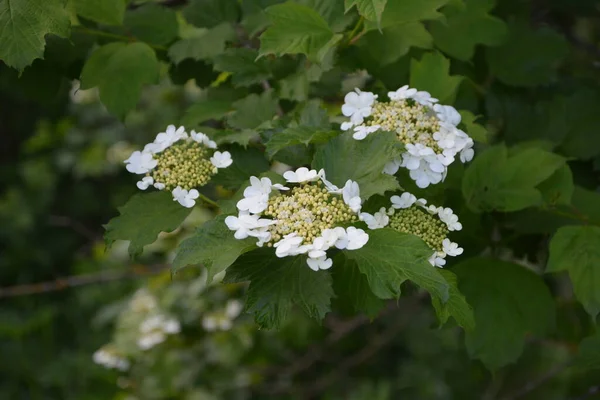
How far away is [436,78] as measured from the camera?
135cm

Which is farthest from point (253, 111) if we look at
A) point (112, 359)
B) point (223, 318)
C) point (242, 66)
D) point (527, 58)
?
point (112, 359)

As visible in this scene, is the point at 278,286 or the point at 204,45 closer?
the point at 278,286

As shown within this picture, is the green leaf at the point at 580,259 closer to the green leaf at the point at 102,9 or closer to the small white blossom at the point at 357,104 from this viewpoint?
the small white blossom at the point at 357,104

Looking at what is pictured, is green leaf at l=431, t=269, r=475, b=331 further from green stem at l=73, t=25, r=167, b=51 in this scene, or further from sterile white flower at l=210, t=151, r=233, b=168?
green stem at l=73, t=25, r=167, b=51

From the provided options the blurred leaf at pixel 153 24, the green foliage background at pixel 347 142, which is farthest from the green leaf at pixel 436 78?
the blurred leaf at pixel 153 24

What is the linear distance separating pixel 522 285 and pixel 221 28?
835mm

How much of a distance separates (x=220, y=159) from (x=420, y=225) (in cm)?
37

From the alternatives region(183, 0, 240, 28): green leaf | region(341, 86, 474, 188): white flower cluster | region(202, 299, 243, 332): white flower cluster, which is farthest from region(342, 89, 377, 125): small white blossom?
region(202, 299, 243, 332): white flower cluster

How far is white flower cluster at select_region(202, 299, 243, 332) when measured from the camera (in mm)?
2480

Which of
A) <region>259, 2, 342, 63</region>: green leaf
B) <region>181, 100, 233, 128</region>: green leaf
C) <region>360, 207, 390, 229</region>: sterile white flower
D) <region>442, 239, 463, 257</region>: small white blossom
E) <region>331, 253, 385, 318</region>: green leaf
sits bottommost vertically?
<region>331, 253, 385, 318</region>: green leaf

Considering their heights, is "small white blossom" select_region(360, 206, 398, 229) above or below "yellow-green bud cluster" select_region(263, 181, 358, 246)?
below

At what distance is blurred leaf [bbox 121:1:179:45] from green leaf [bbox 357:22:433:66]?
0.44 m

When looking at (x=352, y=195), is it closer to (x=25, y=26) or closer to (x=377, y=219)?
(x=377, y=219)

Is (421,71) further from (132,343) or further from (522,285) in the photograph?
(132,343)
